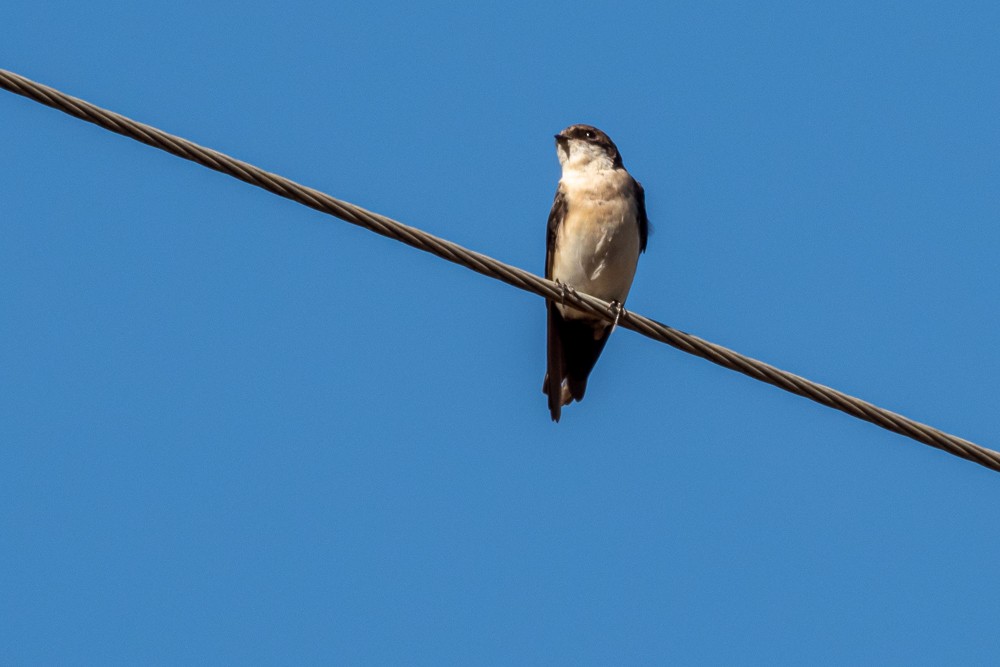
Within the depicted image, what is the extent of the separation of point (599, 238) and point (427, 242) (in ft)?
12.5

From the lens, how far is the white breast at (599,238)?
358 inches

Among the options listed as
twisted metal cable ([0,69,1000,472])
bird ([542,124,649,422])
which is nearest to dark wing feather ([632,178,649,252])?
bird ([542,124,649,422])

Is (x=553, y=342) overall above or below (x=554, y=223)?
below

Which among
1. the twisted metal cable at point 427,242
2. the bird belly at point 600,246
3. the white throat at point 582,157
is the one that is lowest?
the twisted metal cable at point 427,242

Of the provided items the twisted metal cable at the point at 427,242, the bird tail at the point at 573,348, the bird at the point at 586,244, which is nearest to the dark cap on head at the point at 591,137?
the bird at the point at 586,244

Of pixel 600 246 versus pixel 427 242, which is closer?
pixel 427 242

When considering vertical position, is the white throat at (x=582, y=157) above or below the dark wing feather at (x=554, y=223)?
above

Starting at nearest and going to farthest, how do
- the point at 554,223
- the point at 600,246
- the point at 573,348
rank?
the point at 600,246
the point at 554,223
the point at 573,348

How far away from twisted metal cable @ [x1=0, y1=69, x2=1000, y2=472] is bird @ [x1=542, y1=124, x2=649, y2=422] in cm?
332

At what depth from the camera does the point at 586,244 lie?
910cm

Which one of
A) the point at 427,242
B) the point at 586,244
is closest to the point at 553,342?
the point at 586,244

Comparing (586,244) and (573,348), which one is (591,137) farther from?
(573,348)

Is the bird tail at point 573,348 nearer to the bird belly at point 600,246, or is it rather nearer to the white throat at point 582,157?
the bird belly at point 600,246

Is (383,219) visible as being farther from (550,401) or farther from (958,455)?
(550,401)
